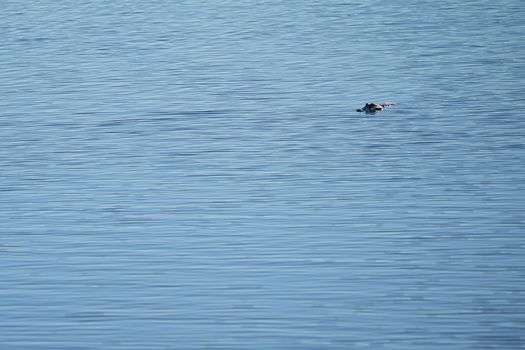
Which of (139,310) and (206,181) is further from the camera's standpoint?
(206,181)

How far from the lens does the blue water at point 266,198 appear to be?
17.1 metres

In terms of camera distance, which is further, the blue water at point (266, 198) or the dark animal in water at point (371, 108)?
the dark animal in water at point (371, 108)

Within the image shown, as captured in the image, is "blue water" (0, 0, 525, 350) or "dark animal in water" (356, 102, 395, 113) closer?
"blue water" (0, 0, 525, 350)

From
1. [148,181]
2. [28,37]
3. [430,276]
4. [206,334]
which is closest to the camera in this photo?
[206,334]

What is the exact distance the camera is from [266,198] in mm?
23266

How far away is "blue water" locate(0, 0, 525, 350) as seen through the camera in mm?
17062

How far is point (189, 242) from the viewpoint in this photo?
67.6 feet

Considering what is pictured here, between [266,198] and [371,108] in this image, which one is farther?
[371,108]

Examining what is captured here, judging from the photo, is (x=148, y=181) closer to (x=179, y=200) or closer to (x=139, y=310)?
(x=179, y=200)

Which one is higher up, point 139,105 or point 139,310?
point 139,310

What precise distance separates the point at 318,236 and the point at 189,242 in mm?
2078

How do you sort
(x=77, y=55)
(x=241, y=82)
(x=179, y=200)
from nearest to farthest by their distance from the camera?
(x=179, y=200) < (x=241, y=82) < (x=77, y=55)

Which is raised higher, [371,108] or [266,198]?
[266,198]

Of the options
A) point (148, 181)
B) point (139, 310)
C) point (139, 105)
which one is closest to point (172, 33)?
point (139, 105)
